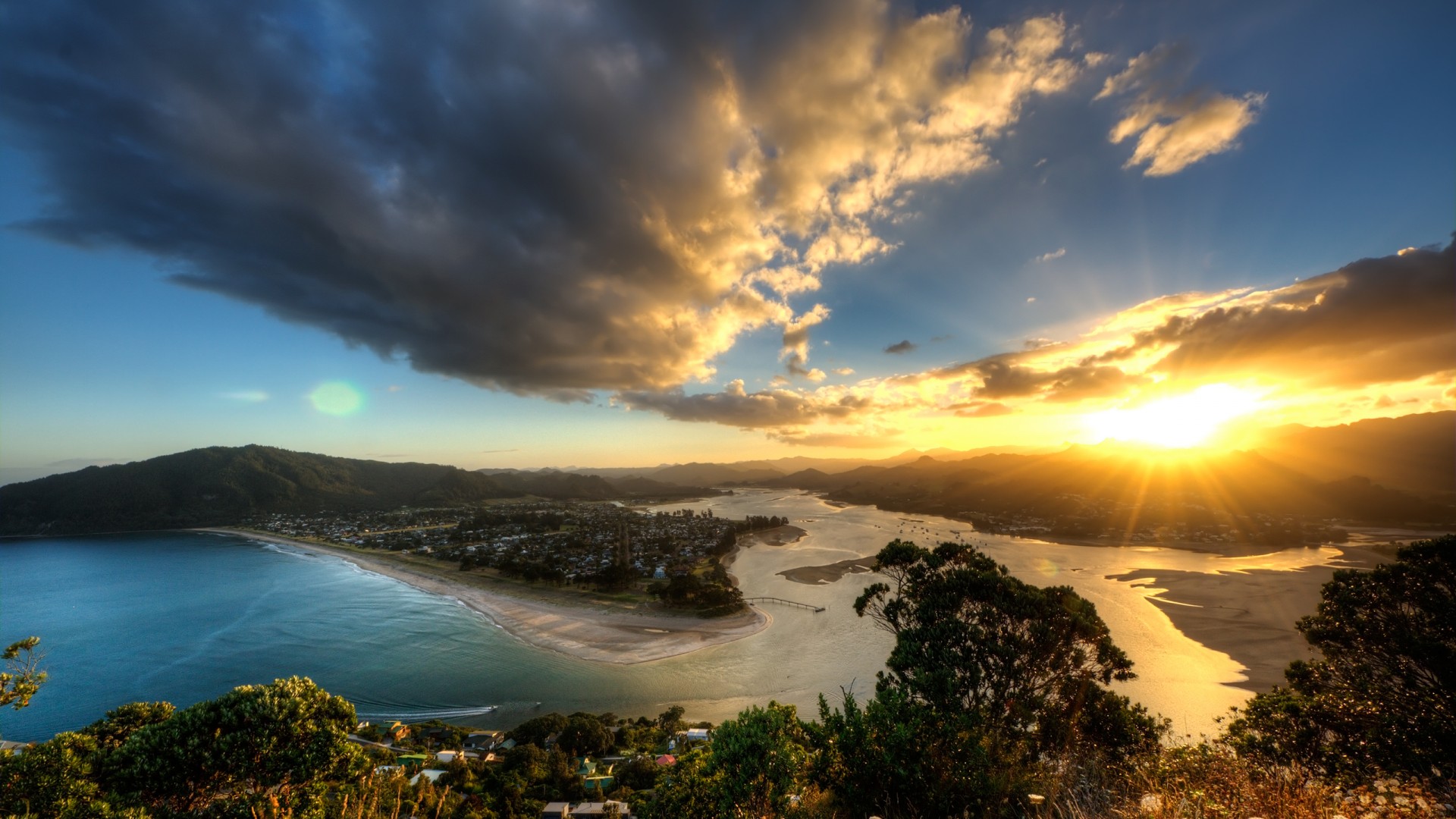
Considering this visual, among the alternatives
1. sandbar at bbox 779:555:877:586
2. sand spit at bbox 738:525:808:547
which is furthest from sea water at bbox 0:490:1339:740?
sand spit at bbox 738:525:808:547

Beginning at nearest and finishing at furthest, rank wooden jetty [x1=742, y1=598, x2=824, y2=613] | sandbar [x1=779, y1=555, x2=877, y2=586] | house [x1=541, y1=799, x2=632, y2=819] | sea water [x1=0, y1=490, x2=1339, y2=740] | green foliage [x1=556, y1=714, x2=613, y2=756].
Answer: house [x1=541, y1=799, x2=632, y2=819], green foliage [x1=556, y1=714, x2=613, y2=756], sea water [x1=0, y1=490, x2=1339, y2=740], wooden jetty [x1=742, y1=598, x2=824, y2=613], sandbar [x1=779, y1=555, x2=877, y2=586]

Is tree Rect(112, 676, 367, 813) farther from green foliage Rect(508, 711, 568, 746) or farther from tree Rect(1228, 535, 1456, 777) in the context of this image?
tree Rect(1228, 535, 1456, 777)

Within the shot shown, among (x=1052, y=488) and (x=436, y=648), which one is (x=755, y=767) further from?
(x=1052, y=488)

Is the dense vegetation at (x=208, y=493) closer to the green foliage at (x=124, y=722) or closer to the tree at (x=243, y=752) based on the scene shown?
the green foliage at (x=124, y=722)

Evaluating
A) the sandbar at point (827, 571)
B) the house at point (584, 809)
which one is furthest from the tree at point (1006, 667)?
the sandbar at point (827, 571)

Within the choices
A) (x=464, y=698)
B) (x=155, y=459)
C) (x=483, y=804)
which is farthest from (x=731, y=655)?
(x=155, y=459)
